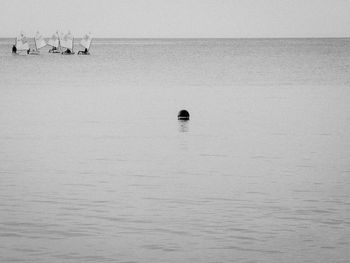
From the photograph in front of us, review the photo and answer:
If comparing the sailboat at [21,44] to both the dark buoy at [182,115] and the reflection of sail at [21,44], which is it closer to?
the reflection of sail at [21,44]

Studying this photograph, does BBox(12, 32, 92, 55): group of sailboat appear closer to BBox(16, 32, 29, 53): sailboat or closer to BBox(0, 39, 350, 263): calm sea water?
BBox(16, 32, 29, 53): sailboat

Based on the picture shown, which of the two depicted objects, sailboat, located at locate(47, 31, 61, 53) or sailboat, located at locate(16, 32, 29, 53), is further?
sailboat, located at locate(47, 31, 61, 53)

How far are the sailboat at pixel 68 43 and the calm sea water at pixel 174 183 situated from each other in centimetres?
9758

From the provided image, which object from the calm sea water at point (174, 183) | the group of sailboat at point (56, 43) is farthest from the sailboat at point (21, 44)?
the calm sea water at point (174, 183)

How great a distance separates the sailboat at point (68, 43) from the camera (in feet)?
430

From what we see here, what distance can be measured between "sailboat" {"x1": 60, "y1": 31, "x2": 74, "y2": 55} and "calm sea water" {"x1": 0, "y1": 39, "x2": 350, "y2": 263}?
97.6 m

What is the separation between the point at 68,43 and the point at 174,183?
4756 inches

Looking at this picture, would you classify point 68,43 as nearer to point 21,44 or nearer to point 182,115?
point 21,44

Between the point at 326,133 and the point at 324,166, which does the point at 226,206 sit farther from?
the point at 326,133

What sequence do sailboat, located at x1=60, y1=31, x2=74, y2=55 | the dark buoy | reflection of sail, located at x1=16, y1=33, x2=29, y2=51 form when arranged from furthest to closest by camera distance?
sailboat, located at x1=60, y1=31, x2=74, y2=55, reflection of sail, located at x1=16, y1=33, x2=29, y2=51, the dark buoy

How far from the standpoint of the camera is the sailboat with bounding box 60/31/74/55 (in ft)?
430

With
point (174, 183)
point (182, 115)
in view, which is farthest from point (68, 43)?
point (174, 183)

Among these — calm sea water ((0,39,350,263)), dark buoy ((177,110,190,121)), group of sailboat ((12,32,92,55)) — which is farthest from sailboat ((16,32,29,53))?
dark buoy ((177,110,190,121))

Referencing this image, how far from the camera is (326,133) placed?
24.1m
